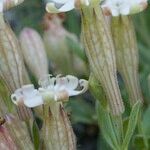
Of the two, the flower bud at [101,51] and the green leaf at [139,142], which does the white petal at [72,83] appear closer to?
the flower bud at [101,51]

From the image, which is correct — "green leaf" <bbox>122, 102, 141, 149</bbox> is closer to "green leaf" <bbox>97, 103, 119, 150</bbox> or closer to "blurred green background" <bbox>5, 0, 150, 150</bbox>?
"green leaf" <bbox>97, 103, 119, 150</bbox>

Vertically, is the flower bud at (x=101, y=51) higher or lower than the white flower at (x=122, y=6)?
lower

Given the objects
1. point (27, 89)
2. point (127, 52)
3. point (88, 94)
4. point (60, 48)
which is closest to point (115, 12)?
point (127, 52)

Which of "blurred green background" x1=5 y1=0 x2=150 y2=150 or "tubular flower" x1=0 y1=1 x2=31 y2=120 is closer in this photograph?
"tubular flower" x1=0 y1=1 x2=31 y2=120

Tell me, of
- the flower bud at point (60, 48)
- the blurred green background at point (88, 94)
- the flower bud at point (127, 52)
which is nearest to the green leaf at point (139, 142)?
the flower bud at point (127, 52)

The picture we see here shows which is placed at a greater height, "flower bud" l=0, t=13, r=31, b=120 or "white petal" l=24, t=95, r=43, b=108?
"flower bud" l=0, t=13, r=31, b=120

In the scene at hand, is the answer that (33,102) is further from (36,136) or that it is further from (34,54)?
(34,54)

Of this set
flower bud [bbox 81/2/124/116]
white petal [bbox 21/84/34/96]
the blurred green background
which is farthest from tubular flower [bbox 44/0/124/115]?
the blurred green background
